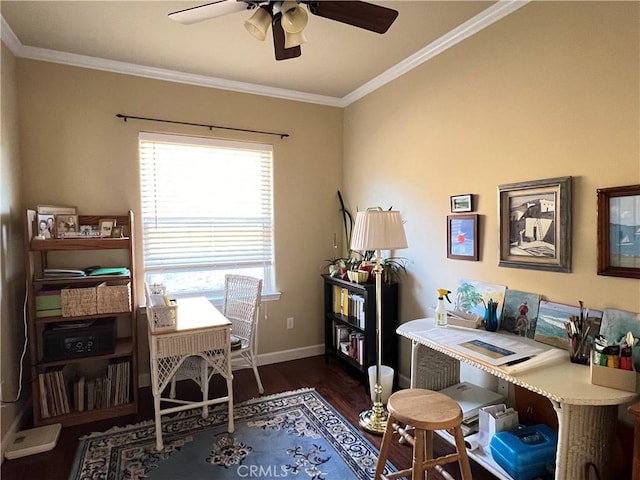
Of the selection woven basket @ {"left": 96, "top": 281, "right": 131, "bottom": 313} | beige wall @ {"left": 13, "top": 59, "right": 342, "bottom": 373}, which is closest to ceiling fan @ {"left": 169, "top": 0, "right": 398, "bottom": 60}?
beige wall @ {"left": 13, "top": 59, "right": 342, "bottom": 373}

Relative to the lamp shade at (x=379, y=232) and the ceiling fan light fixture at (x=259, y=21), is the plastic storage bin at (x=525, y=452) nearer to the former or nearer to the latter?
the lamp shade at (x=379, y=232)

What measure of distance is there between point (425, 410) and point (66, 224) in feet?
8.96

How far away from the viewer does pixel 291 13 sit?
157 cm

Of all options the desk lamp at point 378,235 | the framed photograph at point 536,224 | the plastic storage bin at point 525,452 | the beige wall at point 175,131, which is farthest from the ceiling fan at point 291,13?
the plastic storage bin at point 525,452

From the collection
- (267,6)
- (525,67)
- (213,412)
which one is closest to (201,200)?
(213,412)

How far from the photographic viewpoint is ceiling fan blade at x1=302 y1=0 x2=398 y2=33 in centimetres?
156

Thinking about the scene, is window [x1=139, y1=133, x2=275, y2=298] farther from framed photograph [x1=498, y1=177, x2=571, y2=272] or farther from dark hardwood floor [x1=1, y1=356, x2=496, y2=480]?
framed photograph [x1=498, y1=177, x2=571, y2=272]

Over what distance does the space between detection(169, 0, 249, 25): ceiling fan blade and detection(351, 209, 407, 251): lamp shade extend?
51.6 inches

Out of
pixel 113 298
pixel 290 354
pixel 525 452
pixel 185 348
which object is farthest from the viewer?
pixel 290 354

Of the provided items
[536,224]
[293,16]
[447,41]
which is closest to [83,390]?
[293,16]

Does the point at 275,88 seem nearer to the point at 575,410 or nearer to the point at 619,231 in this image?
the point at 619,231

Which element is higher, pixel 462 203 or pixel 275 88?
pixel 275 88

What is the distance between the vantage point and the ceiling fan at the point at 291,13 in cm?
157

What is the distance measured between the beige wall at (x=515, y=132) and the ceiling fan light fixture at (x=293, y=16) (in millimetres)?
1332
